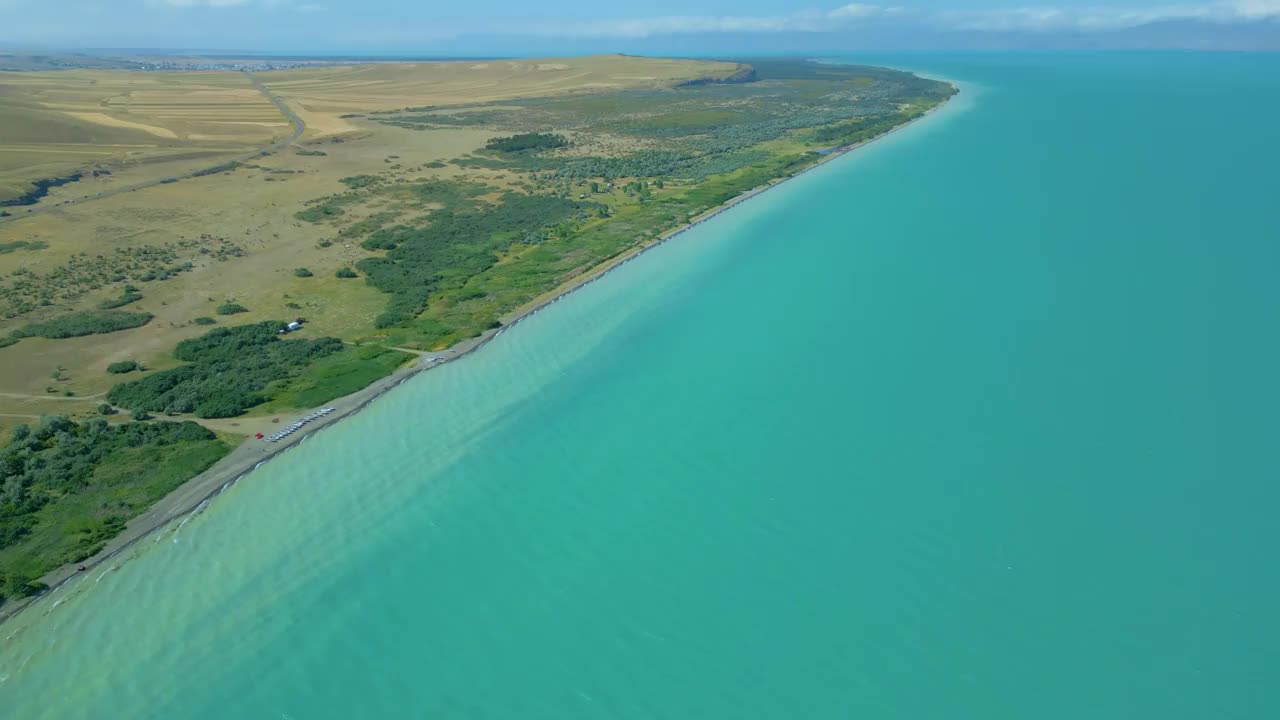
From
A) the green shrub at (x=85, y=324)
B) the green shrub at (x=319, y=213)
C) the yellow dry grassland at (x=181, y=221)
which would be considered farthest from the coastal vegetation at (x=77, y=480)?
the green shrub at (x=319, y=213)

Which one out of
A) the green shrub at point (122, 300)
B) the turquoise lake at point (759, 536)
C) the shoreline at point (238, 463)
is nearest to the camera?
the turquoise lake at point (759, 536)

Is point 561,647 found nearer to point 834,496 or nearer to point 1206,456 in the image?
point 834,496

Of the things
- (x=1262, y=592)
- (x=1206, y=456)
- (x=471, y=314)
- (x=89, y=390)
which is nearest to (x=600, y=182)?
(x=471, y=314)

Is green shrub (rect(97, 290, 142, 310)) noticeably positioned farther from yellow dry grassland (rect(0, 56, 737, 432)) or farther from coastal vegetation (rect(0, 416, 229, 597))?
coastal vegetation (rect(0, 416, 229, 597))

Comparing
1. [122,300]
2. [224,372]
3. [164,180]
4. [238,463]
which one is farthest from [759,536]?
[164,180]

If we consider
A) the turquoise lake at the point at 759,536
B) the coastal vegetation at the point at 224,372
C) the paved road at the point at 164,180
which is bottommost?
the turquoise lake at the point at 759,536

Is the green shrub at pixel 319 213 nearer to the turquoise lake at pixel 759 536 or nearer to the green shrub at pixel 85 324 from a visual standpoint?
the green shrub at pixel 85 324

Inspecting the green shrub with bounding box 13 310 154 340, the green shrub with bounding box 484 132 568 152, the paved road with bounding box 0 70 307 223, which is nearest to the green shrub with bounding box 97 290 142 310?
the green shrub with bounding box 13 310 154 340

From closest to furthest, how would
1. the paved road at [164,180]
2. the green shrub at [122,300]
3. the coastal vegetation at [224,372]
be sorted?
the coastal vegetation at [224,372] < the green shrub at [122,300] < the paved road at [164,180]
